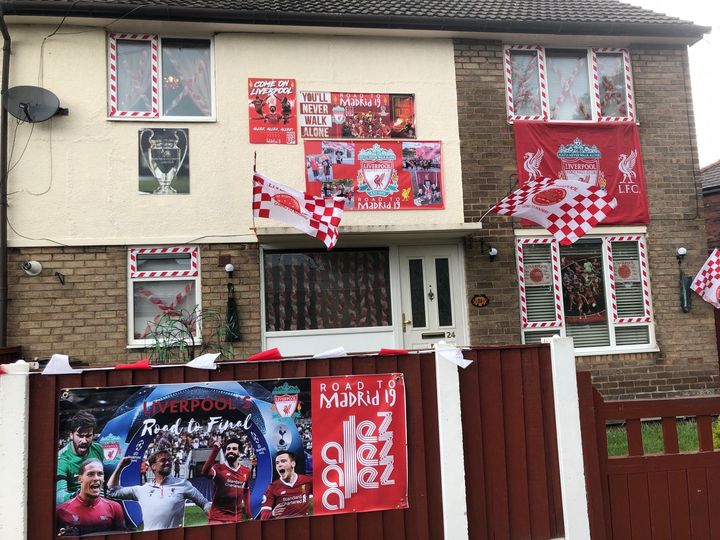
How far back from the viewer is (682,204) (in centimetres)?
873

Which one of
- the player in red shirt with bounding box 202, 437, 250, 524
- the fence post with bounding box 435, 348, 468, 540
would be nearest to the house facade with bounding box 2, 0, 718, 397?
the fence post with bounding box 435, 348, 468, 540

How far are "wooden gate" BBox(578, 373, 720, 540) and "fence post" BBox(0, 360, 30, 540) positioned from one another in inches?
145

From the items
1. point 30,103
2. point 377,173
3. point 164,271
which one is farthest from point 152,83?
point 377,173

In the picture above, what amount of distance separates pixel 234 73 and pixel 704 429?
7.36 m

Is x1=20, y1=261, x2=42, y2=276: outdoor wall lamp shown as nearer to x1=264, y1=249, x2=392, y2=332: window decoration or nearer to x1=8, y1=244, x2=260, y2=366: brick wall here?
x1=8, y1=244, x2=260, y2=366: brick wall

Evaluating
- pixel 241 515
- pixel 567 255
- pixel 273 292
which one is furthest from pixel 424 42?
pixel 241 515

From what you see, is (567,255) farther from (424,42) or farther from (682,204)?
(424,42)

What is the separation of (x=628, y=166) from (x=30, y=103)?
29.9 ft

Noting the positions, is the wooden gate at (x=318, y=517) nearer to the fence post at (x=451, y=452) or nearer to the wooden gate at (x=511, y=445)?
the fence post at (x=451, y=452)

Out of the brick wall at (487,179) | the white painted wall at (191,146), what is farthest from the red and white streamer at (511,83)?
the white painted wall at (191,146)

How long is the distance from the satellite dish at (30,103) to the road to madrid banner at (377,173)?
360 centimetres

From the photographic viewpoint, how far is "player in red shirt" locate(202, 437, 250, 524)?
3.35 meters

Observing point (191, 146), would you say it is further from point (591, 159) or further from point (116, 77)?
point (591, 159)

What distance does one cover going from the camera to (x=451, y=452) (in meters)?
3.59
